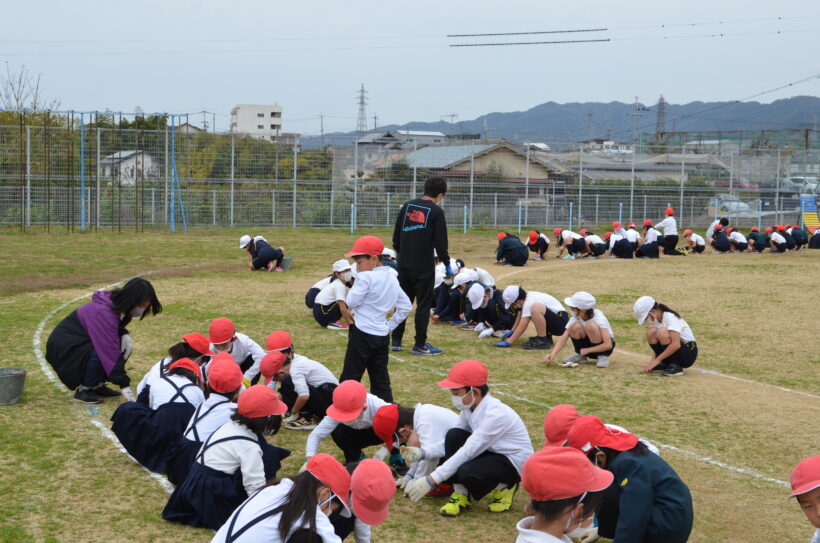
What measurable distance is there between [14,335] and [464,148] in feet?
90.2

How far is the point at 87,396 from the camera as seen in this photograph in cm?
705

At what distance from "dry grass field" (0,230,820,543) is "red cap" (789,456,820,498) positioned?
147cm

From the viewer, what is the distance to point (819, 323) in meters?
11.9

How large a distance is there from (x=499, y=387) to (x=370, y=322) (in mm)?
1876

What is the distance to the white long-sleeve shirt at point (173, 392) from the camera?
227 inches

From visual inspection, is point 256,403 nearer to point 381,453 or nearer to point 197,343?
point 381,453

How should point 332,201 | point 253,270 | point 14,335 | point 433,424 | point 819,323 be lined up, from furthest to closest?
point 332,201 → point 253,270 → point 819,323 → point 14,335 → point 433,424

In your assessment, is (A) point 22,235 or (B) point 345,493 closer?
(B) point 345,493

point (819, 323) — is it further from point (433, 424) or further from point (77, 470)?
point (77, 470)

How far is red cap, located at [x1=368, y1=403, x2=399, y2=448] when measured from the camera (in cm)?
529

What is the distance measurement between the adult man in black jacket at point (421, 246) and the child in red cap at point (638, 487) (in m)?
5.00

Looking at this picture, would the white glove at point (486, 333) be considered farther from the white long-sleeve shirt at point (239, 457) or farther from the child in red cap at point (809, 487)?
the child in red cap at point (809, 487)

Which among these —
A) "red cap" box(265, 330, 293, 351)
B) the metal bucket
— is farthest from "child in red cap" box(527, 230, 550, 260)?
the metal bucket

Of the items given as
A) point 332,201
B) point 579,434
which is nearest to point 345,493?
point 579,434
